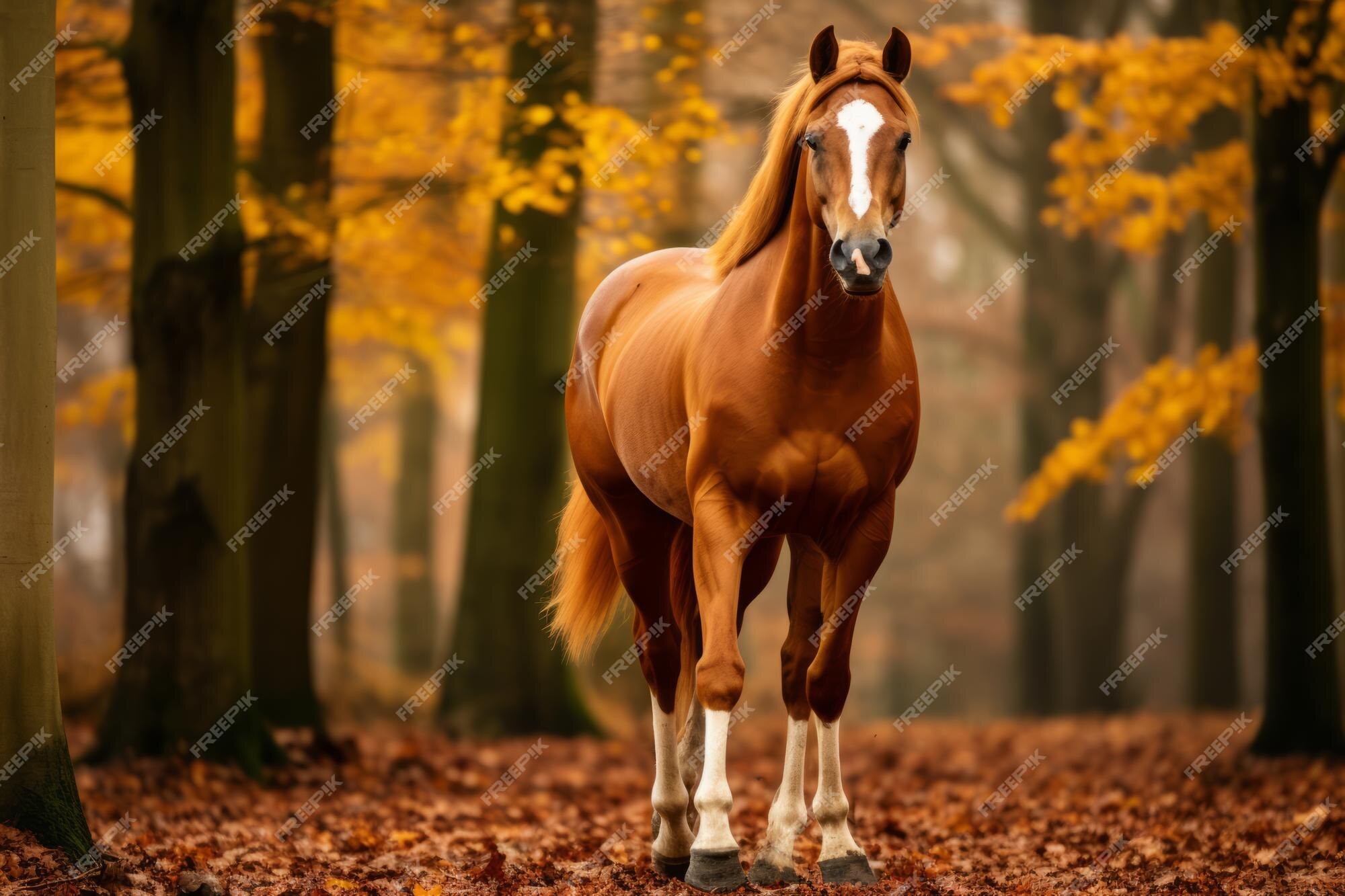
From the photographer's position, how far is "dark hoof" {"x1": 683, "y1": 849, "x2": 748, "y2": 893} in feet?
18.1

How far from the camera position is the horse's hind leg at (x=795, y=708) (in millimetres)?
5770

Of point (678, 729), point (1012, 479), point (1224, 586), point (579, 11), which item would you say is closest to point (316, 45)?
point (579, 11)

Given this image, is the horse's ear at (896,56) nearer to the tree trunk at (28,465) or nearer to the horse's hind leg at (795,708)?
the horse's hind leg at (795,708)

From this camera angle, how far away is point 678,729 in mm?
6871

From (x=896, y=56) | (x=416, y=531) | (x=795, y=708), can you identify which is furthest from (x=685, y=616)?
(x=416, y=531)

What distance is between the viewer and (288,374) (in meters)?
11.3

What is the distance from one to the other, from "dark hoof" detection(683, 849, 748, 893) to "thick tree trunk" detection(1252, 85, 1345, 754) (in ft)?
19.7

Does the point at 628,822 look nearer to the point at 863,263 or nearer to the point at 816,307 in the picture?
the point at 816,307

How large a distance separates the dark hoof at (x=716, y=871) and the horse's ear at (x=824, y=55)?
10.1ft

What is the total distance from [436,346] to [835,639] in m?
10.0

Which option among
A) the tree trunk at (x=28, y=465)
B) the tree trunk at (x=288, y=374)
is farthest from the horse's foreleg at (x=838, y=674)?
the tree trunk at (x=288, y=374)

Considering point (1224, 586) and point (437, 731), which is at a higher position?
point (1224, 586)

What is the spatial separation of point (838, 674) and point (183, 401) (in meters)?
5.32

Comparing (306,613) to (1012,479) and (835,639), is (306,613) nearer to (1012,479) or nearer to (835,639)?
(835,639)
